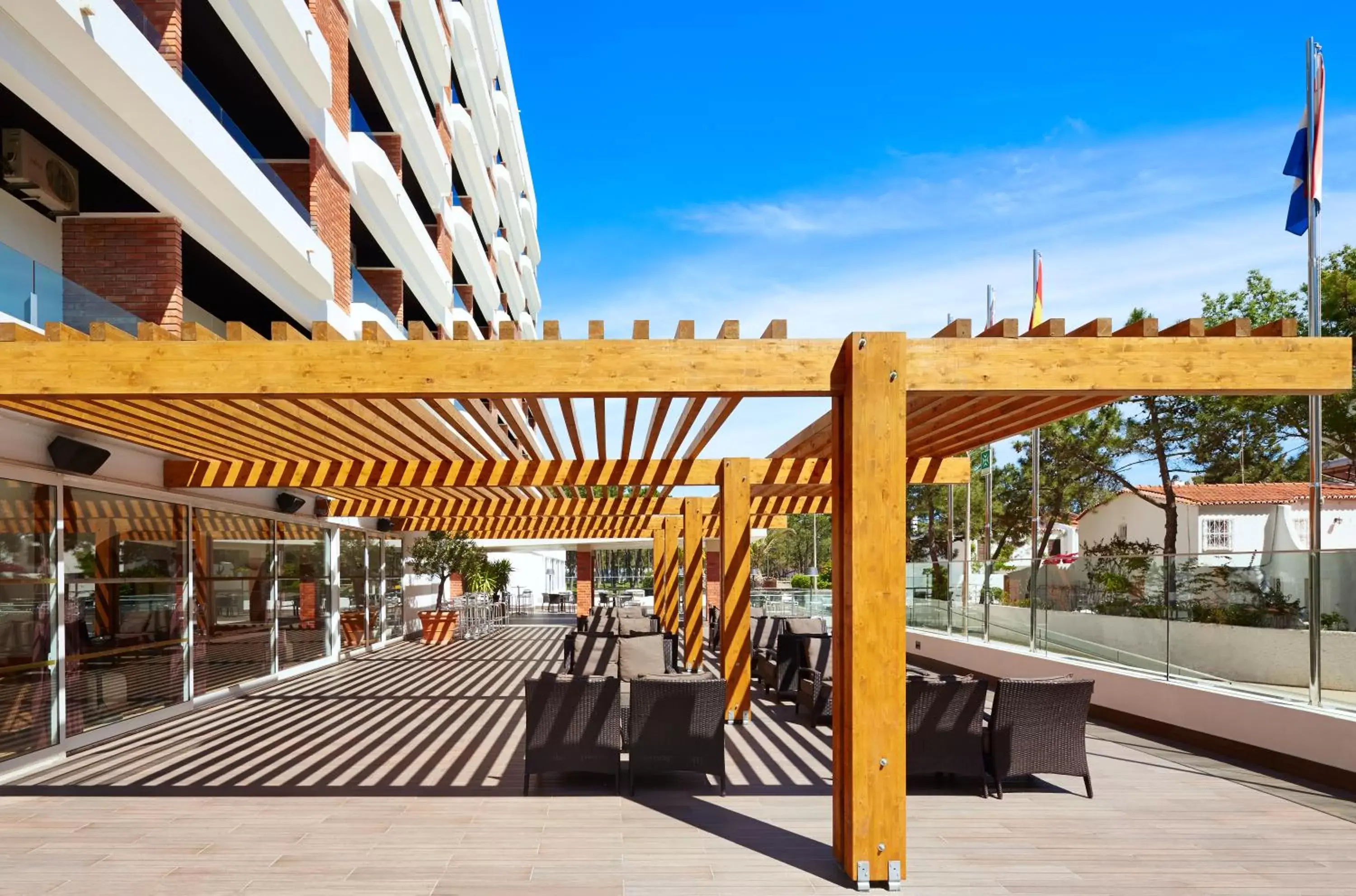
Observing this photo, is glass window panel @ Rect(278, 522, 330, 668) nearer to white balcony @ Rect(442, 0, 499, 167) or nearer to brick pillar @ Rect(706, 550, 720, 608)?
white balcony @ Rect(442, 0, 499, 167)

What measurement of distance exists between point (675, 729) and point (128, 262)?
25.4ft

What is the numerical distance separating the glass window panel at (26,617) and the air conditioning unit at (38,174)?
2788 millimetres

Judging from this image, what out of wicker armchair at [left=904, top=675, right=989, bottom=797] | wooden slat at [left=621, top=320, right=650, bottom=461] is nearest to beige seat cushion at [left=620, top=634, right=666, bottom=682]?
wooden slat at [left=621, top=320, right=650, bottom=461]

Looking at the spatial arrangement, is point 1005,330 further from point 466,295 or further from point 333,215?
point 466,295

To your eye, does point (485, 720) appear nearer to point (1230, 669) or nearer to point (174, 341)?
point (174, 341)

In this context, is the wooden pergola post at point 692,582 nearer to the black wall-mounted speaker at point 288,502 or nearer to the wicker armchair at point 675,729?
the black wall-mounted speaker at point 288,502

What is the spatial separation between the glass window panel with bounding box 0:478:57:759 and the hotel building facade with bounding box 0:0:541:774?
0.02m

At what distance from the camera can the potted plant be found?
816 inches

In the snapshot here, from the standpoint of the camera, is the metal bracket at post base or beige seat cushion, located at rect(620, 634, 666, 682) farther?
beige seat cushion, located at rect(620, 634, 666, 682)

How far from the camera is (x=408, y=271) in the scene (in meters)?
20.5

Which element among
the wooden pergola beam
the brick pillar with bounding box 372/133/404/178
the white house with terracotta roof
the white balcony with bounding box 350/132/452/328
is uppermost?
the brick pillar with bounding box 372/133/404/178

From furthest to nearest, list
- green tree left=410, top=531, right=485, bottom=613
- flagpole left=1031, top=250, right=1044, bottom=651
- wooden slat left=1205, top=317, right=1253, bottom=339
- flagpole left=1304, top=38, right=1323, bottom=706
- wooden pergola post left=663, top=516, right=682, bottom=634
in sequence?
1. green tree left=410, top=531, right=485, bottom=613
2. wooden pergola post left=663, top=516, right=682, bottom=634
3. flagpole left=1031, top=250, right=1044, bottom=651
4. flagpole left=1304, top=38, right=1323, bottom=706
5. wooden slat left=1205, top=317, right=1253, bottom=339

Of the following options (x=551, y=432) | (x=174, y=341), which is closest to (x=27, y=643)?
(x=174, y=341)

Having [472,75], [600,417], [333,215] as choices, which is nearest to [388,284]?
[333,215]
